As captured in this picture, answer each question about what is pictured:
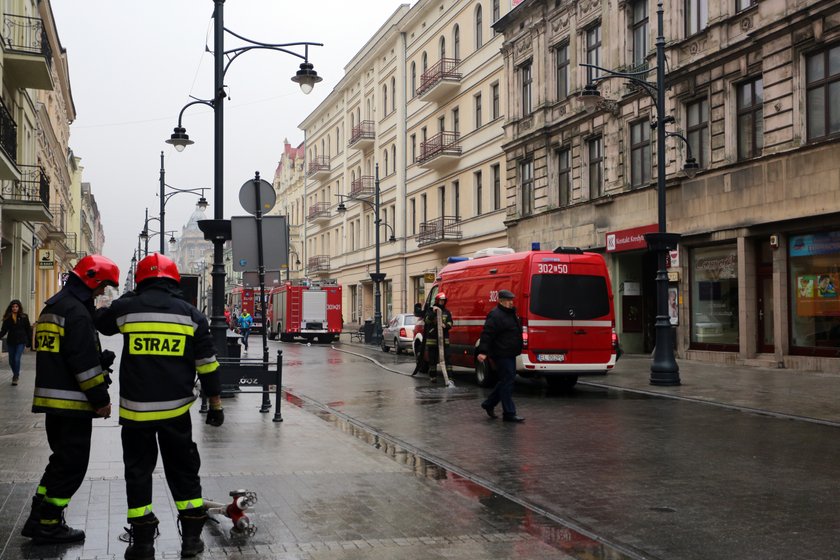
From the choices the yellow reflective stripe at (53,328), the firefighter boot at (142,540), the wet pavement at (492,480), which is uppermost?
the yellow reflective stripe at (53,328)

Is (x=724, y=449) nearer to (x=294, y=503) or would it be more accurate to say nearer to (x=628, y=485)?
(x=628, y=485)

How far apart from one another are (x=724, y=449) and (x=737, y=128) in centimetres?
1397

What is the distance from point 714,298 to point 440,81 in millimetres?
20268

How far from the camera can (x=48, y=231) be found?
1531 inches

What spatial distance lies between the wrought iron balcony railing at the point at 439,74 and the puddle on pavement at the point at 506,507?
29.9 meters

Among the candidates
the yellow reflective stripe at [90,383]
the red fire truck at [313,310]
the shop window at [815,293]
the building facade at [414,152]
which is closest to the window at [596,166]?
the building facade at [414,152]

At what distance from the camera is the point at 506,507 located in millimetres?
6645

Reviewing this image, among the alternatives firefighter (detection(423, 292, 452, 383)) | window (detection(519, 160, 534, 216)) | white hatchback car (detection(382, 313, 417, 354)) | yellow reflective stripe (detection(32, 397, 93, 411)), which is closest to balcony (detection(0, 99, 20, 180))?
firefighter (detection(423, 292, 452, 383))

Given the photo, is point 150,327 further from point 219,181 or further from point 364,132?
point 364,132

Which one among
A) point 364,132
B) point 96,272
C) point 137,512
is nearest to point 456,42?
point 364,132

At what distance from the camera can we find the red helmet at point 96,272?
18.6ft

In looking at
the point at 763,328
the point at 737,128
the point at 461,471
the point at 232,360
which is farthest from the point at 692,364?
the point at 461,471

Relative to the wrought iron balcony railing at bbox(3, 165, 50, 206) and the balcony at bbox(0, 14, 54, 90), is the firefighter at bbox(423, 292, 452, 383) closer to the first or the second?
the balcony at bbox(0, 14, 54, 90)

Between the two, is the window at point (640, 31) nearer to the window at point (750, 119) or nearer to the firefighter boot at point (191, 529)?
the window at point (750, 119)
